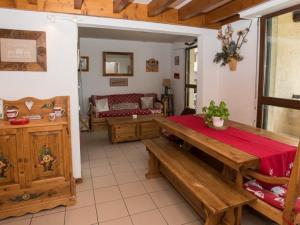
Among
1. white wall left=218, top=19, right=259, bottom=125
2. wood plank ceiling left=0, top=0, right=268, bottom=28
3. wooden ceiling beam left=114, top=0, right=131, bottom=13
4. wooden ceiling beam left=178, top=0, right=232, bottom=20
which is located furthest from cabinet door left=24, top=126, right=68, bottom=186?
white wall left=218, top=19, right=259, bottom=125

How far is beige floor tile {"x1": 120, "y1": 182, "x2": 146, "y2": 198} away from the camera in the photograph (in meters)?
2.56

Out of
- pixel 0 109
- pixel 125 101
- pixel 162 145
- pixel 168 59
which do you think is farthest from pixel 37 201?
pixel 168 59

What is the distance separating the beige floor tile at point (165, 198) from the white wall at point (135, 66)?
13.4ft

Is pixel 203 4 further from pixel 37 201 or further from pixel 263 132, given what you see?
pixel 37 201

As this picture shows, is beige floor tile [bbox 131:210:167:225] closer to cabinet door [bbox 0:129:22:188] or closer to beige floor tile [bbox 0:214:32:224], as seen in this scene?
beige floor tile [bbox 0:214:32:224]

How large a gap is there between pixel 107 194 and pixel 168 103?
4.23 meters

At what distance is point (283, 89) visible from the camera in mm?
A: 2914

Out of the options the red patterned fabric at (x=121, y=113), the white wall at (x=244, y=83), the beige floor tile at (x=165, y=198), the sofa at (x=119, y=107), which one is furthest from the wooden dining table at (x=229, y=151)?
the sofa at (x=119, y=107)

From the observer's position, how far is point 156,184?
278 cm

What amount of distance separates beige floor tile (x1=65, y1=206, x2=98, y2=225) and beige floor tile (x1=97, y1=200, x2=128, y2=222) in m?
0.06

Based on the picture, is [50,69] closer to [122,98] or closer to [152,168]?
[152,168]

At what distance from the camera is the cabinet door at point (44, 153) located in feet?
7.18

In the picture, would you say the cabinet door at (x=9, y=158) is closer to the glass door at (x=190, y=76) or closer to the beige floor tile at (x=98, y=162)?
the beige floor tile at (x=98, y=162)

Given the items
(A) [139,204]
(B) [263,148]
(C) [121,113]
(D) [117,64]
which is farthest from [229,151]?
(D) [117,64]
